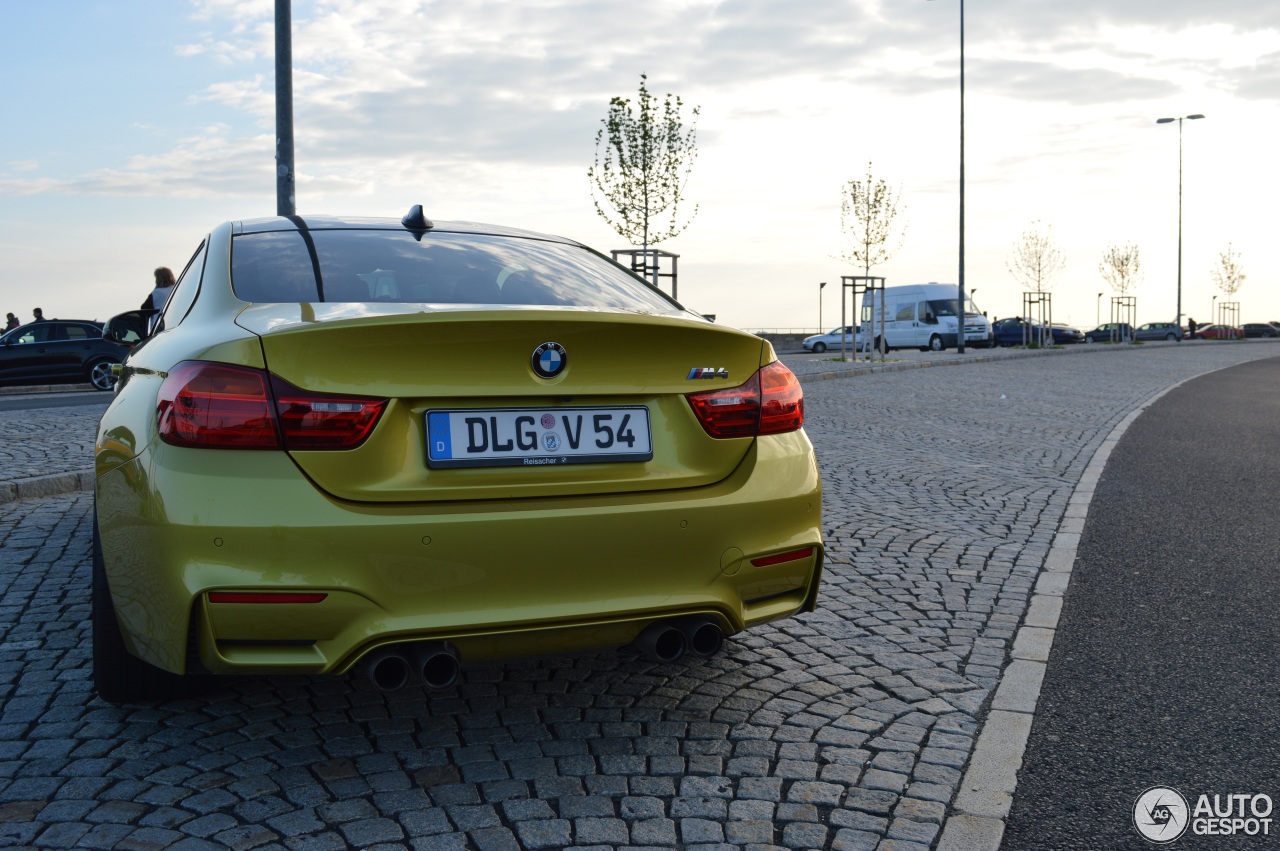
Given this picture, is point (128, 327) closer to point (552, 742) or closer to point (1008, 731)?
point (552, 742)

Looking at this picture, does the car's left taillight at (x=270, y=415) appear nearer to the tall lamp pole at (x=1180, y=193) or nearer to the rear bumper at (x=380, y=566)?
the rear bumper at (x=380, y=566)

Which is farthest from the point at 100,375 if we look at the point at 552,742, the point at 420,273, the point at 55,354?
the point at 552,742

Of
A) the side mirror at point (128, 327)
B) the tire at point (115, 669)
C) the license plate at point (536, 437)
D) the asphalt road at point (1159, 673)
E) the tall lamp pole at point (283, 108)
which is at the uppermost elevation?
the tall lamp pole at point (283, 108)

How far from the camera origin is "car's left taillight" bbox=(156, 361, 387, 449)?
9.57ft

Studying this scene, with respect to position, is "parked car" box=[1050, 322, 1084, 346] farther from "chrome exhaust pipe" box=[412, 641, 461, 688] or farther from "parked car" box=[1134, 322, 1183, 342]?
"chrome exhaust pipe" box=[412, 641, 461, 688]

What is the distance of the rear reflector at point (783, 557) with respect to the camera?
3398mm

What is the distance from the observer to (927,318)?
4731 cm

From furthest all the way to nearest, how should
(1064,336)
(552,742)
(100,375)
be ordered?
(1064,336)
(100,375)
(552,742)

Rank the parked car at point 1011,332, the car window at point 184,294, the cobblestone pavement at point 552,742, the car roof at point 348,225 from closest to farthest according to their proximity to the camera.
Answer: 1. the cobblestone pavement at point 552,742
2. the car window at point 184,294
3. the car roof at point 348,225
4. the parked car at point 1011,332

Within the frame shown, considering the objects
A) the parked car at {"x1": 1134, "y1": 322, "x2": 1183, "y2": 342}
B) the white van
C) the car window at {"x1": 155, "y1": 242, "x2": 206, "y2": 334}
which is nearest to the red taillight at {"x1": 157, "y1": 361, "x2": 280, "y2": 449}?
the car window at {"x1": 155, "y1": 242, "x2": 206, "y2": 334}

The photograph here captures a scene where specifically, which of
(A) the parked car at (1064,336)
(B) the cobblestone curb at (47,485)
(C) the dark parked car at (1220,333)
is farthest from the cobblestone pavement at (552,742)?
(C) the dark parked car at (1220,333)

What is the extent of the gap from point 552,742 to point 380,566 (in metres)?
0.87

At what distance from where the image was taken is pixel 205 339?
3.17 metres

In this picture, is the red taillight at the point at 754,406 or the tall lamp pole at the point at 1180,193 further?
the tall lamp pole at the point at 1180,193
